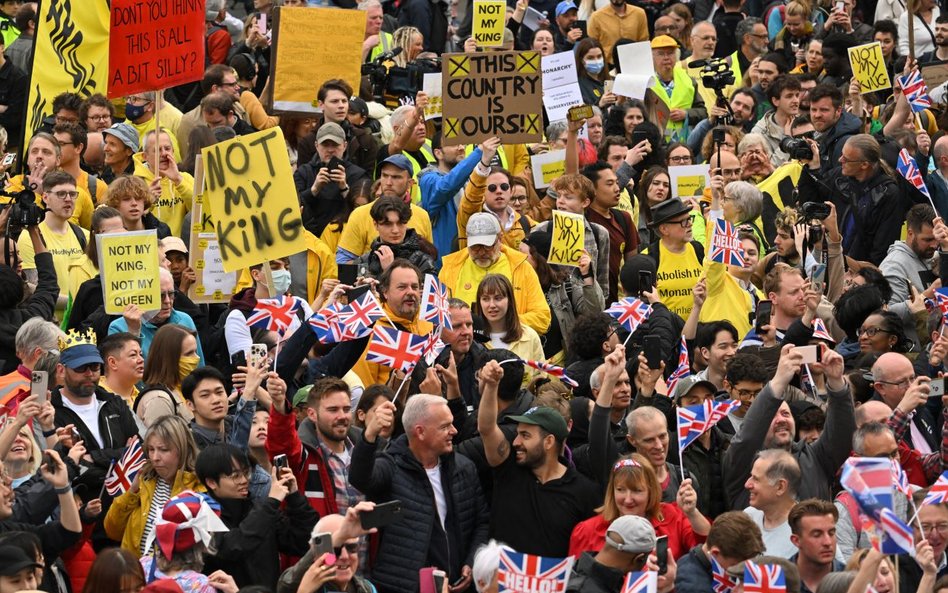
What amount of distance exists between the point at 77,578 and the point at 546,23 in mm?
11269

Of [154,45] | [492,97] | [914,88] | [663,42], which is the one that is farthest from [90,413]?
[663,42]

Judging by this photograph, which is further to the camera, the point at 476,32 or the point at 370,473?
the point at 476,32

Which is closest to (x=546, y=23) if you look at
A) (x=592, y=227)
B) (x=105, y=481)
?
(x=592, y=227)

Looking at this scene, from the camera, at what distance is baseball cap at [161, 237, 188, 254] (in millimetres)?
12883

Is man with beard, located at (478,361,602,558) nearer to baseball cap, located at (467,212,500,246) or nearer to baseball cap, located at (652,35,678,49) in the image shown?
baseball cap, located at (467,212,500,246)

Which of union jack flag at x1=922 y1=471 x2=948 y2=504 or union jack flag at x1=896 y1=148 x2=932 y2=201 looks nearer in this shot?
union jack flag at x1=922 y1=471 x2=948 y2=504

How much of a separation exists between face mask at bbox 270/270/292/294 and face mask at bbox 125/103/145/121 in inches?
110

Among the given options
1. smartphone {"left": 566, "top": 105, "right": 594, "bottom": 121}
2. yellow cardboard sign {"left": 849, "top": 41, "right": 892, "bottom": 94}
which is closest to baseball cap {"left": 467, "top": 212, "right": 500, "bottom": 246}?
smartphone {"left": 566, "top": 105, "right": 594, "bottom": 121}

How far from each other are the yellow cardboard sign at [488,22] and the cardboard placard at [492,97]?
2719mm

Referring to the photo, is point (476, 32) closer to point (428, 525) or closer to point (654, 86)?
point (654, 86)

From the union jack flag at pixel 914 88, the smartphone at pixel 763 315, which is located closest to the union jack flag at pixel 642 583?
the smartphone at pixel 763 315

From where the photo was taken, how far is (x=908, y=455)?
1105 centimetres

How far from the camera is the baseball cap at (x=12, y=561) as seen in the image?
333 inches

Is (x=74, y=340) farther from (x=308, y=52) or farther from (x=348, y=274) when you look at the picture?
(x=308, y=52)
